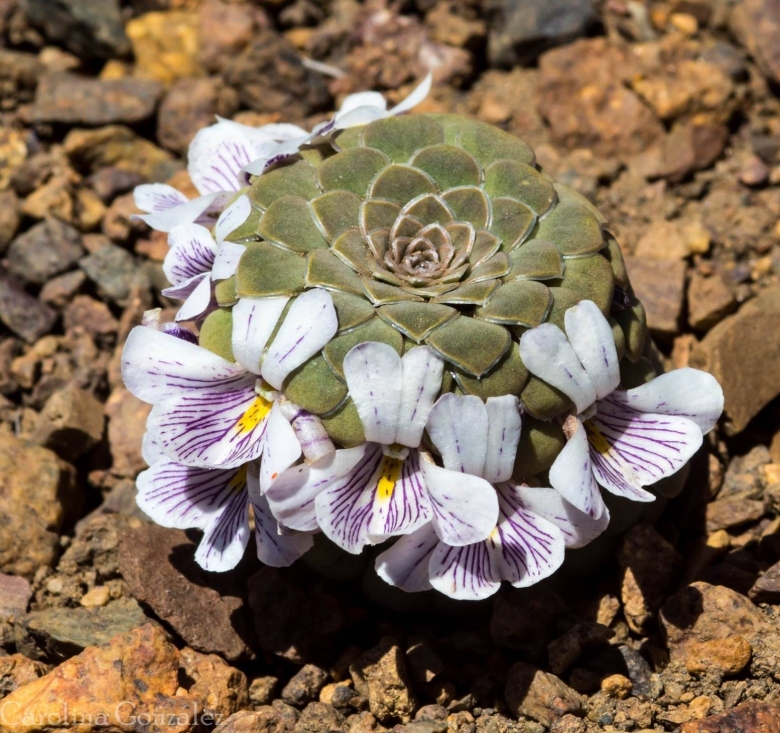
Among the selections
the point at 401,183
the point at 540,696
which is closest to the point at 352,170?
the point at 401,183

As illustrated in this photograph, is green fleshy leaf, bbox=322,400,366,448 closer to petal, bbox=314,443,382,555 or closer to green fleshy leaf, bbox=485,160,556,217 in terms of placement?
petal, bbox=314,443,382,555

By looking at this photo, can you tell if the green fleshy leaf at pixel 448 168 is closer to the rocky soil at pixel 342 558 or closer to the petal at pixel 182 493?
the petal at pixel 182 493

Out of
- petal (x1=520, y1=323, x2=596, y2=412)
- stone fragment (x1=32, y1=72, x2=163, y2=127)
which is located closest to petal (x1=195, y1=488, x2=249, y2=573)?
petal (x1=520, y1=323, x2=596, y2=412)

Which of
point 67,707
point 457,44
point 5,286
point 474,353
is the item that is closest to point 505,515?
point 474,353

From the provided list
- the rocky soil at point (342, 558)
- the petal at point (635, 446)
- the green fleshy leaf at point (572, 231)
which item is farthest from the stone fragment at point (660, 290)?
the petal at point (635, 446)

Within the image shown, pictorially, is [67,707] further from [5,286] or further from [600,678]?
[5,286]
